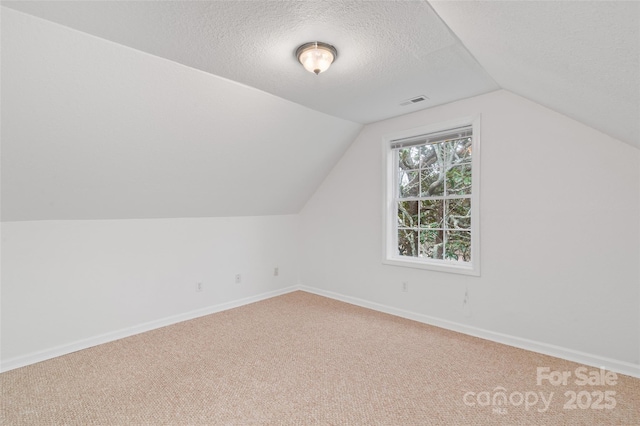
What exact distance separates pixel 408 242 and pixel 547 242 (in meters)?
1.42

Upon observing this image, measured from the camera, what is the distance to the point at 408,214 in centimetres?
386

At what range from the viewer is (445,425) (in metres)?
1.83

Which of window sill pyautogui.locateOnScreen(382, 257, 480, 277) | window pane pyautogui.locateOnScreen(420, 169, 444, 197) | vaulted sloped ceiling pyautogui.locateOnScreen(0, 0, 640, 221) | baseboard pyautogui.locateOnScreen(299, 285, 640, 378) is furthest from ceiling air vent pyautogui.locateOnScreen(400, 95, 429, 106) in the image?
baseboard pyautogui.locateOnScreen(299, 285, 640, 378)

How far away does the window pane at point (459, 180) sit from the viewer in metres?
3.36

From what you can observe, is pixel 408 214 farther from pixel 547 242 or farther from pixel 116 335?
pixel 116 335

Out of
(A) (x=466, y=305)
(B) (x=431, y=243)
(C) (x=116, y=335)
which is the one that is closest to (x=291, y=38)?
(B) (x=431, y=243)

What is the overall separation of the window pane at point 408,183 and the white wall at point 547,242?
57 cm

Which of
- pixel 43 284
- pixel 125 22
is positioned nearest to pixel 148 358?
→ pixel 43 284

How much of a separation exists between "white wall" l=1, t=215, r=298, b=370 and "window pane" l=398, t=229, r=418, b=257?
1.91 meters

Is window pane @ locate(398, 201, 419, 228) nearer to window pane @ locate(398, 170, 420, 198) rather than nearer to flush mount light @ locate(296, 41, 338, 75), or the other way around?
window pane @ locate(398, 170, 420, 198)

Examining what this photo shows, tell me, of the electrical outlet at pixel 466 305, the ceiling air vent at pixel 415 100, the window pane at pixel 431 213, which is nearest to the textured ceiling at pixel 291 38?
the ceiling air vent at pixel 415 100

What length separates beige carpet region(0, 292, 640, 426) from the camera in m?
1.92

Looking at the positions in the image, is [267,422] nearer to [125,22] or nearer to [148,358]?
[148,358]

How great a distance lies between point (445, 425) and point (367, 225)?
8.15ft
